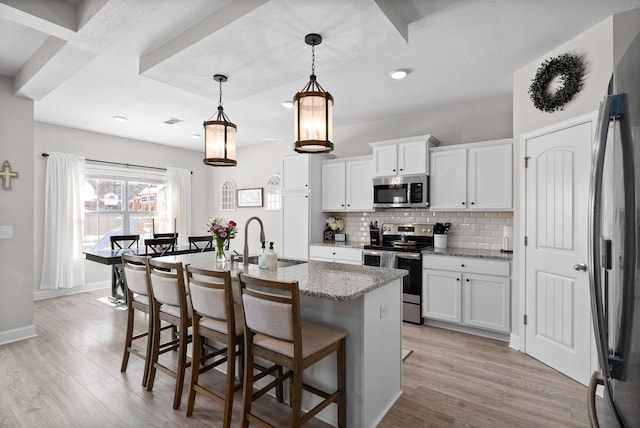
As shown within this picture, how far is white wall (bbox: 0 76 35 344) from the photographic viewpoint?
341 cm

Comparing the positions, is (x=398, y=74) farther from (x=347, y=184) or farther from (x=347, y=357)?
(x=347, y=357)

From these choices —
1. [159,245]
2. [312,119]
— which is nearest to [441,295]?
[312,119]

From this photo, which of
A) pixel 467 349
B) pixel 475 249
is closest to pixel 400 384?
pixel 467 349

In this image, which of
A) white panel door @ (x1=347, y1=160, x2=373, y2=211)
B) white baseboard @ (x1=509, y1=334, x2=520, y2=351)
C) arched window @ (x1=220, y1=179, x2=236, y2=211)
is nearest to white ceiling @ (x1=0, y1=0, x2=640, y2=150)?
white panel door @ (x1=347, y1=160, x2=373, y2=211)

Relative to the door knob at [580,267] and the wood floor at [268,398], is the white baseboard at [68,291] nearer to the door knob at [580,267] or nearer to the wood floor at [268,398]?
the wood floor at [268,398]

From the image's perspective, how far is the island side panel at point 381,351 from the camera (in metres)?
1.99

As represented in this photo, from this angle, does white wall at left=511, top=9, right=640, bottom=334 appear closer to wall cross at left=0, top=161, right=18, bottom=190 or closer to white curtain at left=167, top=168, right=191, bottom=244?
wall cross at left=0, top=161, right=18, bottom=190

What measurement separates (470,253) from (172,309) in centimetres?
302

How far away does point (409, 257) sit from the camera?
3.97m

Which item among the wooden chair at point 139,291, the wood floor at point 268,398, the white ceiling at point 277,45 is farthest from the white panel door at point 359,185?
the wooden chair at point 139,291

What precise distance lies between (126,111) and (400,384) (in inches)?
183

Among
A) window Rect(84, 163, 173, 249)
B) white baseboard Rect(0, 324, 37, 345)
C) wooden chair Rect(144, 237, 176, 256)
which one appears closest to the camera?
white baseboard Rect(0, 324, 37, 345)

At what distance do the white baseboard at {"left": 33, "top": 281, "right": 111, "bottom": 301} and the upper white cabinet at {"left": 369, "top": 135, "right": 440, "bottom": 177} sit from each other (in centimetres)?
504

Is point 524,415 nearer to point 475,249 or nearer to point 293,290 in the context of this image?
point 293,290
